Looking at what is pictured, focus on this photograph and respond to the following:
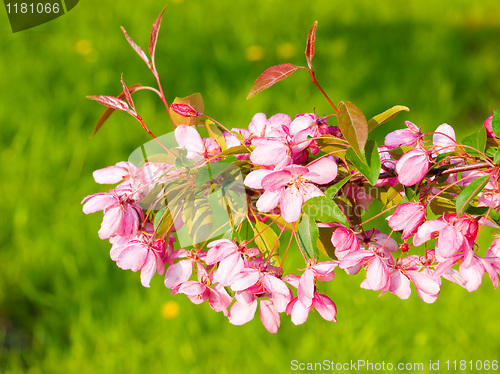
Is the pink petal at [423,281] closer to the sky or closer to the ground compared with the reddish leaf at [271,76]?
closer to the ground

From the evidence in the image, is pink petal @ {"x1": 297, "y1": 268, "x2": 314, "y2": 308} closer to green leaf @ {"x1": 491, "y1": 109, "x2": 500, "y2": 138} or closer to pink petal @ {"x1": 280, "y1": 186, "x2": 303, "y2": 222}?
pink petal @ {"x1": 280, "y1": 186, "x2": 303, "y2": 222}

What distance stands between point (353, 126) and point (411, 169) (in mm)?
80

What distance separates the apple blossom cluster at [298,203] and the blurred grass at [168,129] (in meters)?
0.96

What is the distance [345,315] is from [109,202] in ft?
4.02

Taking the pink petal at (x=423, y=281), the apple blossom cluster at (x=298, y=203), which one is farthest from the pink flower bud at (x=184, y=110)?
the pink petal at (x=423, y=281)

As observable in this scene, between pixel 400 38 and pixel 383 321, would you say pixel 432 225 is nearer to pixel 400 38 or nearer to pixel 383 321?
pixel 383 321

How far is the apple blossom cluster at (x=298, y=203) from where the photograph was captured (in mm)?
553

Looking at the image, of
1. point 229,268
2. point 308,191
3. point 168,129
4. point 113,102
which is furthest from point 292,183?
point 168,129

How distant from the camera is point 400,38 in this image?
3.24 m

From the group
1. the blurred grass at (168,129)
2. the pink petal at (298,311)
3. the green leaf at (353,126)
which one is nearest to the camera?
the green leaf at (353,126)

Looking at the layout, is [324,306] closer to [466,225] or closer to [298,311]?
[298,311]

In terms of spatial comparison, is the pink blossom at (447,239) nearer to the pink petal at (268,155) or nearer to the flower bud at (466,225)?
the flower bud at (466,225)

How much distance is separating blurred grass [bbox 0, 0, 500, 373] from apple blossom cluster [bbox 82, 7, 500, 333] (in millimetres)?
961

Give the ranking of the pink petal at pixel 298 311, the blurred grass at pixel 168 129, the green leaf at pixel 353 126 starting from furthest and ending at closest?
1. the blurred grass at pixel 168 129
2. the pink petal at pixel 298 311
3. the green leaf at pixel 353 126
